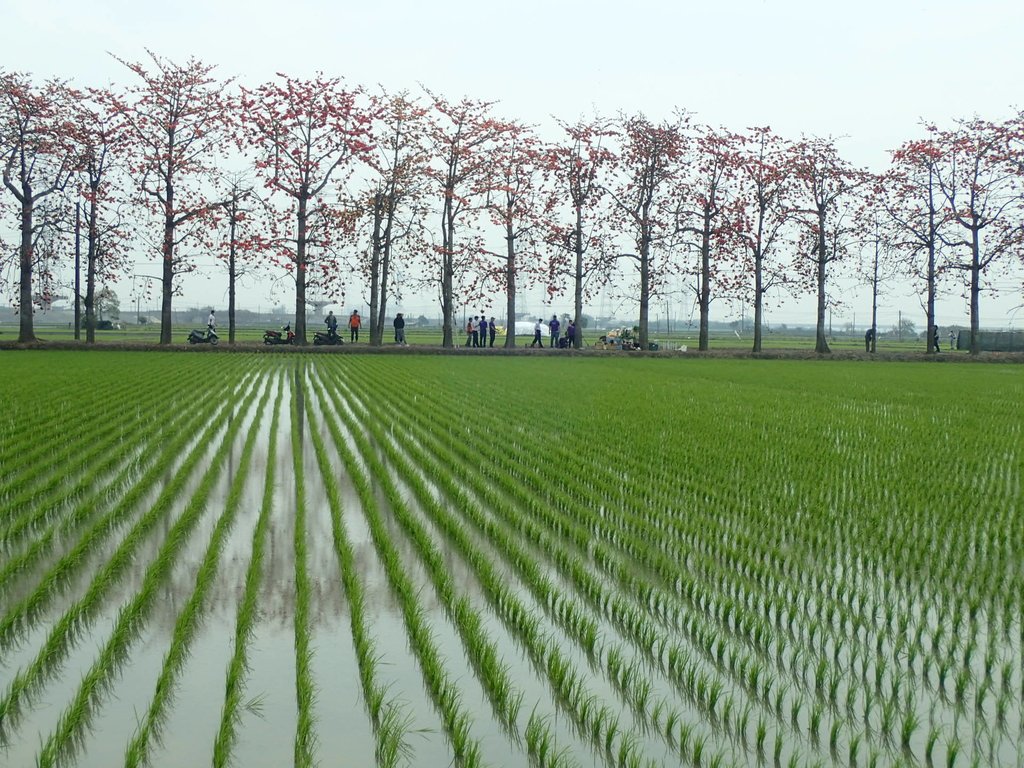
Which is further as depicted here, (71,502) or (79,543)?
(71,502)

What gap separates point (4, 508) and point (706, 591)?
4.88 meters

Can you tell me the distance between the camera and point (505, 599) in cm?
548

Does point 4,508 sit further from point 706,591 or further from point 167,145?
point 167,145

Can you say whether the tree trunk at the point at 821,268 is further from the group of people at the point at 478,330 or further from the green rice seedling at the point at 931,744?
the green rice seedling at the point at 931,744

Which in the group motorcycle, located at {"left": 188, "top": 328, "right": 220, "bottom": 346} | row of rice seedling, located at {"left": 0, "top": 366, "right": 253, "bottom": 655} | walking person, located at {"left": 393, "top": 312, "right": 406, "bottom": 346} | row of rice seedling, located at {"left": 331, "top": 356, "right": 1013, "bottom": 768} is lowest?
row of rice seedling, located at {"left": 331, "top": 356, "right": 1013, "bottom": 768}

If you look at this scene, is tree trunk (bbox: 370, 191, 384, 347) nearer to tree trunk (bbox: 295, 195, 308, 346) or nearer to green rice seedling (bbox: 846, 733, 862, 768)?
tree trunk (bbox: 295, 195, 308, 346)

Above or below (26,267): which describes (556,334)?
below

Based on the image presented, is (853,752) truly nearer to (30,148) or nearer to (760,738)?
(760,738)

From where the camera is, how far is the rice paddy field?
3.85 metres

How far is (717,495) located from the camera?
864 cm

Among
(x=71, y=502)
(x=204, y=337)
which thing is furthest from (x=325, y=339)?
(x=71, y=502)

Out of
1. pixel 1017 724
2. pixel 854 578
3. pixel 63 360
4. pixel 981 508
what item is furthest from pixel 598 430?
pixel 63 360

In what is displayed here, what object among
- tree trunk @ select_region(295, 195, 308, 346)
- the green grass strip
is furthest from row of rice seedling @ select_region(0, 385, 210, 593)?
tree trunk @ select_region(295, 195, 308, 346)

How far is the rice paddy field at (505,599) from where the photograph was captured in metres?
3.85
